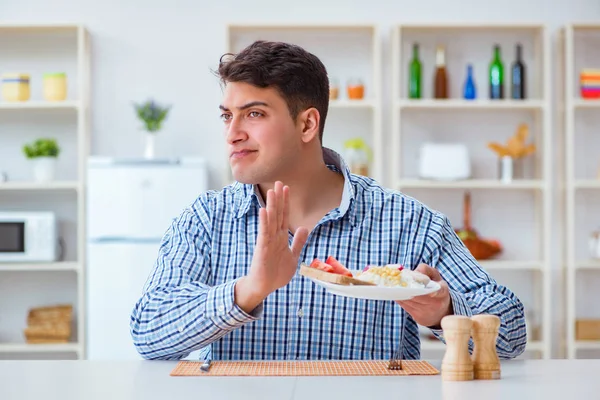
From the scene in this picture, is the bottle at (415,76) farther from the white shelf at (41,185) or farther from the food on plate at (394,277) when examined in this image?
the food on plate at (394,277)

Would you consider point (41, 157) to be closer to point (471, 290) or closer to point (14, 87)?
point (14, 87)

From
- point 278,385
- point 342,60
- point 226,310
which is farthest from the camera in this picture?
point 342,60

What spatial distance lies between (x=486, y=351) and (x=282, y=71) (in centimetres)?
86

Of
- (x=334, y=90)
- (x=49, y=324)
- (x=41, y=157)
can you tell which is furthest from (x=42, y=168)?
(x=334, y=90)

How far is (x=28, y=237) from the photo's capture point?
15.3ft

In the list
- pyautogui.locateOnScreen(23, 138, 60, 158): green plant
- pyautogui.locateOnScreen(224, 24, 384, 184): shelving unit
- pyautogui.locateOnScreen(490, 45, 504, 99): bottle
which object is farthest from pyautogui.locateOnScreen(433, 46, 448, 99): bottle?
pyautogui.locateOnScreen(23, 138, 60, 158): green plant

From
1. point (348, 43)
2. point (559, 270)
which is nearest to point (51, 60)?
point (348, 43)

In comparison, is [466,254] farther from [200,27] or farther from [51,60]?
[51,60]

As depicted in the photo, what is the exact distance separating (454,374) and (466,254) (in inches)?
24.3

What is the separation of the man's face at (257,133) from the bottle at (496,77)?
9.70 ft

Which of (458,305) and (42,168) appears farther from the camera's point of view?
(42,168)

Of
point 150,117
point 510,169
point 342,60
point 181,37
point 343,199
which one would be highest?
point 181,37

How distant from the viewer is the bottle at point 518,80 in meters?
→ 4.76

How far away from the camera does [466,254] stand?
6.85 ft
